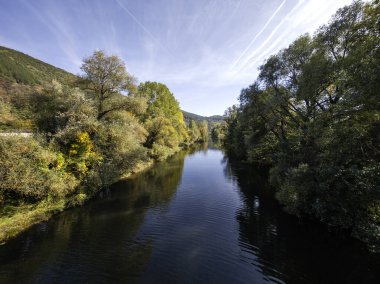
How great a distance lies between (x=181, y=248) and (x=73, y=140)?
1444 centimetres

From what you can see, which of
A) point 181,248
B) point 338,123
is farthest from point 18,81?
point 338,123

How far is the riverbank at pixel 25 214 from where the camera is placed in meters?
12.3

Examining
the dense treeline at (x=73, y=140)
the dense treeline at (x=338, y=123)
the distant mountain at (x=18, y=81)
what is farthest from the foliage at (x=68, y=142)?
the dense treeline at (x=338, y=123)

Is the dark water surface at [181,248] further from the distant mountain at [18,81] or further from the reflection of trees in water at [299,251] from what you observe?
the distant mountain at [18,81]

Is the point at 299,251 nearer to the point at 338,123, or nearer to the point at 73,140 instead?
the point at 338,123

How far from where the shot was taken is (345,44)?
15781 mm

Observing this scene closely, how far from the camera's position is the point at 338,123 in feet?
38.7

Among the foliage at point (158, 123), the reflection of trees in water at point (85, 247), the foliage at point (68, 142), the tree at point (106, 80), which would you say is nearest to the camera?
the reflection of trees in water at point (85, 247)

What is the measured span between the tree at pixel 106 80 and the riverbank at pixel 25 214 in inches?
459

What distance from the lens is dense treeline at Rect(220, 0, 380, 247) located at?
9.84 m

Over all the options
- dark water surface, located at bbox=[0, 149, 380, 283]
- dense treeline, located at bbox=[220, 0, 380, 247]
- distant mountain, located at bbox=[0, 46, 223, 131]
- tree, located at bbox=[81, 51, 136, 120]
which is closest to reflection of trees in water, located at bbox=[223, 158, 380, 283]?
dark water surface, located at bbox=[0, 149, 380, 283]

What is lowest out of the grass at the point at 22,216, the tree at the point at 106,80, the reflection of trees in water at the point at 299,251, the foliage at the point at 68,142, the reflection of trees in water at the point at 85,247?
the reflection of trees in water at the point at 299,251

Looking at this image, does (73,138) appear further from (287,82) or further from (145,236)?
(287,82)

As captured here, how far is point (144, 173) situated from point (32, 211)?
647 inches
